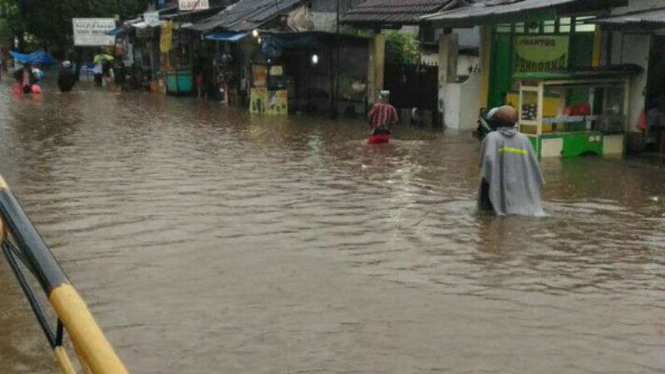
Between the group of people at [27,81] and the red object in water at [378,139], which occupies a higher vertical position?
the group of people at [27,81]

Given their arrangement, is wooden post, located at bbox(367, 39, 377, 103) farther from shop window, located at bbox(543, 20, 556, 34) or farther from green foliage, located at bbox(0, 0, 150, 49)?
green foliage, located at bbox(0, 0, 150, 49)

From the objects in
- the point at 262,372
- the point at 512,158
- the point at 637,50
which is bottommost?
the point at 262,372

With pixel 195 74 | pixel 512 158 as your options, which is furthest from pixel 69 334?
pixel 195 74

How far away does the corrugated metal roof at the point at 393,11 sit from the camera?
20812 millimetres

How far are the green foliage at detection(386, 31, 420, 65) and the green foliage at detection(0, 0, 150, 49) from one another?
98.3ft

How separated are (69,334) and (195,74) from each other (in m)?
33.4

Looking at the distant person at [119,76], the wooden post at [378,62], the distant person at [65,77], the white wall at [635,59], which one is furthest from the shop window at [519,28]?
the distant person at [119,76]

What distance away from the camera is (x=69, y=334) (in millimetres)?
1767

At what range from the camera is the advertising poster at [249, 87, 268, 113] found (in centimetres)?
2570

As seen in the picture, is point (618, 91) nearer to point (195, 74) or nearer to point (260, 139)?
point (260, 139)

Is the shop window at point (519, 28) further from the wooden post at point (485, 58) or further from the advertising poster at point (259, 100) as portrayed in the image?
the advertising poster at point (259, 100)

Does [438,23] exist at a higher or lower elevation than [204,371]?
higher

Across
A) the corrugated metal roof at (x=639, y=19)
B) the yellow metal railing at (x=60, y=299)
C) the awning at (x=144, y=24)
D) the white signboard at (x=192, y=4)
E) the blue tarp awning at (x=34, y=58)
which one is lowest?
the yellow metal railing at (x=60, y=299)

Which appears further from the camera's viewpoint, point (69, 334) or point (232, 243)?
point (232, 243)
